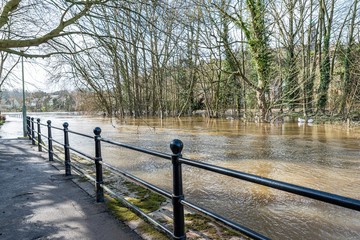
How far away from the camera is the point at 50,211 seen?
3264 mm

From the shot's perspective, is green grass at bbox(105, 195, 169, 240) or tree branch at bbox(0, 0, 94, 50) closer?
green grass at bbox(105, 195, 169, 240)

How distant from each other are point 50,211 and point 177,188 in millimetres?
2037

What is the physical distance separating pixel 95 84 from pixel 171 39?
188cm

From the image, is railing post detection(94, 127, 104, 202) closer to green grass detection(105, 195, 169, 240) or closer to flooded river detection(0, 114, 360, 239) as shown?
green grass detection(105, 195, 169, 240)

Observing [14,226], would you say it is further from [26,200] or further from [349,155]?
[349,155]

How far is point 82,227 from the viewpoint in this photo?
109 inches

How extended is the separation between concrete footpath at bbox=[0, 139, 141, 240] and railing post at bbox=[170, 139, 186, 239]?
2.16 ft

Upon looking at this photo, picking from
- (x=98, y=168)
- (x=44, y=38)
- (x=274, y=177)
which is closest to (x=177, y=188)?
(x=98, y=168)

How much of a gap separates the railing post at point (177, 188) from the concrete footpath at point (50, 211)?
26.0 inches

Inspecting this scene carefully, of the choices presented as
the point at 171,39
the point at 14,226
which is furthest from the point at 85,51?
the point at 14,226

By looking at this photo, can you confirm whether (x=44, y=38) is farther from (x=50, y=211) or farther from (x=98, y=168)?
(x=50, y=211)

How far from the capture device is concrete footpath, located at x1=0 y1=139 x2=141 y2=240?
8.75ft

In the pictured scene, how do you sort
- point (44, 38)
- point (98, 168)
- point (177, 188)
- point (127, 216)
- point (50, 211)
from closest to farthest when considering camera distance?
point (177, 188), point (127, 216), point (50, 211), point (98, 168), point (44, 38)

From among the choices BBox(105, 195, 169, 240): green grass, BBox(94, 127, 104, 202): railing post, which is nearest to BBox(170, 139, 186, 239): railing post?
BBox(105, 195, 169, 240): green grass
